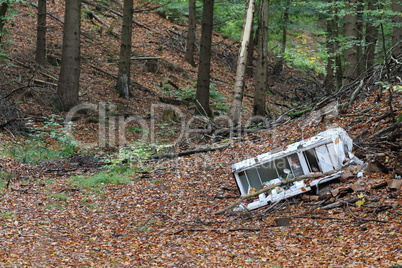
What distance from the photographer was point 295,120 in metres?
13.7

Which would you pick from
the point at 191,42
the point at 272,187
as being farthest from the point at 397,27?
the point at 191,42

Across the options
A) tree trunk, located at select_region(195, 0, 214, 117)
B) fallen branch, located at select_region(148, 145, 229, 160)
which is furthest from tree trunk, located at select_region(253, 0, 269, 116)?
fallen branch, located at select_region(148, 145, 229, 160)

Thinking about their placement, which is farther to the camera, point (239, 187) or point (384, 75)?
point (384, 75)

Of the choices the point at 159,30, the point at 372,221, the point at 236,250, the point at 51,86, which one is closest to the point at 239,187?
the point at 236,250

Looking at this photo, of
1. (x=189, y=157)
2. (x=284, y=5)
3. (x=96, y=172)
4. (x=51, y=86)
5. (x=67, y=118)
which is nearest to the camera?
(x=96, y=172)

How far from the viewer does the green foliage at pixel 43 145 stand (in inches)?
490

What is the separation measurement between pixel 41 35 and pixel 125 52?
11.4 feet

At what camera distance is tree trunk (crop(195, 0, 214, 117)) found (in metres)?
16.5

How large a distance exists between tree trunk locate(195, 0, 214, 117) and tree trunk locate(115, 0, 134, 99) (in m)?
3.58

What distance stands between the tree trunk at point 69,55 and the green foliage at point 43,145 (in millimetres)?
1417

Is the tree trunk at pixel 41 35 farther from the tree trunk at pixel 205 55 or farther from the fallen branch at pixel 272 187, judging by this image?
the fallen branch at pixel 272 187

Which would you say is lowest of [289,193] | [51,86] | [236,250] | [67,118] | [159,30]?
[236,250]

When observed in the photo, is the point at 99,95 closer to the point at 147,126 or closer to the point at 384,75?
the point at 147,126

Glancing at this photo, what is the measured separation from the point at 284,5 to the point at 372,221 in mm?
18614
